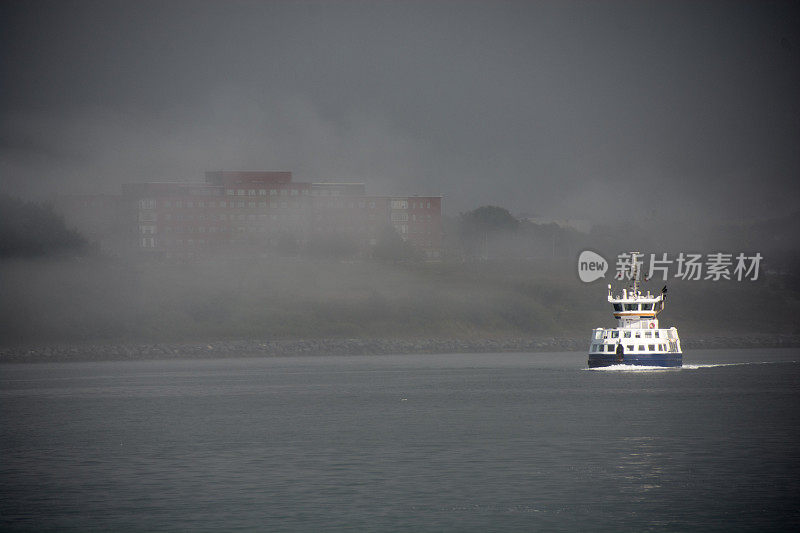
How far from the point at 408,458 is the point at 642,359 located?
69379mm

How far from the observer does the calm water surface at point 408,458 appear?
37781 mm

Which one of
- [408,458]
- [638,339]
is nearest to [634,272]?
[638,339]

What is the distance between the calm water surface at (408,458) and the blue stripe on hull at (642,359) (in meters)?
6.67

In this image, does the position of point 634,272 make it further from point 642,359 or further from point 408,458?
point 408,458

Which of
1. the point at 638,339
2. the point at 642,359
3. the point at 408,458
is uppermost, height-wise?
the point at 638,339

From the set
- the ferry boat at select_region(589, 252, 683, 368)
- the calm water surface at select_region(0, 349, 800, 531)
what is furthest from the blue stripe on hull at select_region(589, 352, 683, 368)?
the calm water surface at select_region(0, 349, 800, 531)

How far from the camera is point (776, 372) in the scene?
131m

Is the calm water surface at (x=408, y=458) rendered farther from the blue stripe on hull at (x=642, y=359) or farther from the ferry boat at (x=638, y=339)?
the ferry boat at (x=638, y=339)

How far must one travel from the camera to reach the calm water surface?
124ft

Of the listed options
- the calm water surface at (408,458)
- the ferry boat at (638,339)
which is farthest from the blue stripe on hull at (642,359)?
the calm water surface at (408,458)

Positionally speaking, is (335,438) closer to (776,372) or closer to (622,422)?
(622,422)

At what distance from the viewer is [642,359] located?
11788 centimetres

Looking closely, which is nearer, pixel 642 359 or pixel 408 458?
pixel 408 458

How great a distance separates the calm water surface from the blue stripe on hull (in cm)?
667
